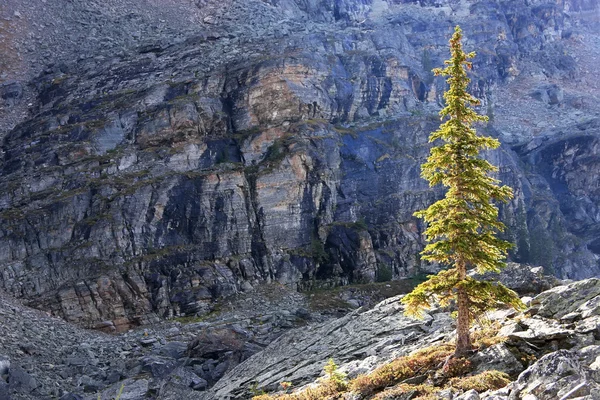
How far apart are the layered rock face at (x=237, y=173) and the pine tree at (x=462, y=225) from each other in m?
34.1

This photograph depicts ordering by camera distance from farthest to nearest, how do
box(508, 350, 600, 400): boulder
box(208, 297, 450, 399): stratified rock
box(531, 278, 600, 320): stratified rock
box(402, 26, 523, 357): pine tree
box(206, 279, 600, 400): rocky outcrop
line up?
box(208, 297, 450, 399): stratified rock, box(531, 278, 600, 320): stratified rock, box(402, 26, 523, 357): pine tree, box(206, 279, 600, 400): rocky outcrop, box(508, 350, 600, 400): boulder

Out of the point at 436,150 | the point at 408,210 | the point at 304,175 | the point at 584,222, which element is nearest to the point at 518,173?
the point at 584,222

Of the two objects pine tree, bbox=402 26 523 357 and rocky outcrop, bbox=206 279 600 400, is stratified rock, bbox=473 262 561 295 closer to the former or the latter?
rocky outcrop, bbox=206 279 600 400

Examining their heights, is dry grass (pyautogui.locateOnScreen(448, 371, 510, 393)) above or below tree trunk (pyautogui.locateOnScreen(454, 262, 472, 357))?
below

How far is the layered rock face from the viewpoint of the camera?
50.2 m

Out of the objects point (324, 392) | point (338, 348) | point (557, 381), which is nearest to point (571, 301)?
point (557, 381)

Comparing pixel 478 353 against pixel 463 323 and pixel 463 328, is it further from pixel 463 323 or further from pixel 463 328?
pixel 463 323

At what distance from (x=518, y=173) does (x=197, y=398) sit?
58.8 m

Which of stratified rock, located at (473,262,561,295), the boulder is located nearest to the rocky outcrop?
the boulder

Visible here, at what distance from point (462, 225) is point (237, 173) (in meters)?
41.8

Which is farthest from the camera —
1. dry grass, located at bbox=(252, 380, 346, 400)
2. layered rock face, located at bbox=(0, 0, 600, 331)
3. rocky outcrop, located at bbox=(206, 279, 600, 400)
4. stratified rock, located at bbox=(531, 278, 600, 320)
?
layered rock face, located at bbox=(0, 0, 600, 331)

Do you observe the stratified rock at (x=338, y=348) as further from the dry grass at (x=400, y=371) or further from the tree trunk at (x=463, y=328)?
the tree trunk at (x=463, y=328)

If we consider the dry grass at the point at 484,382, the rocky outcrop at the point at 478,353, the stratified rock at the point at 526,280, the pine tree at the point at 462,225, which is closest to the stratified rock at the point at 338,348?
the rocky outcrop at the point at 478,353

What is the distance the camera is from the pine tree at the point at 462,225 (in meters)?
17.6
